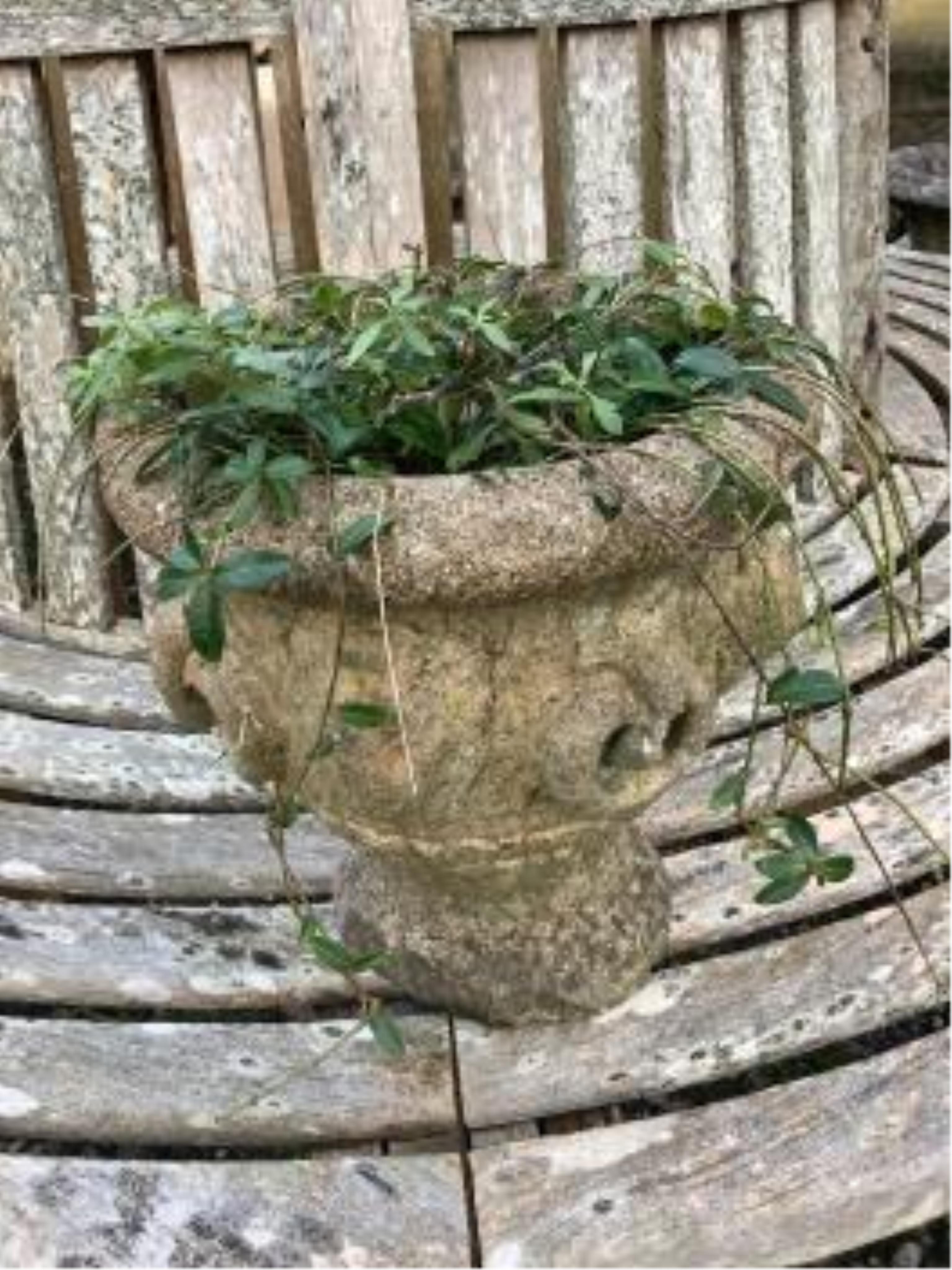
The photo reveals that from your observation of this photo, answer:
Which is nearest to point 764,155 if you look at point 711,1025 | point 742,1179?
point 711,1025

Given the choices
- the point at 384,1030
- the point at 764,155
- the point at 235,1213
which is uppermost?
the point at 764,155

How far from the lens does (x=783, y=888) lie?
1.87 metres

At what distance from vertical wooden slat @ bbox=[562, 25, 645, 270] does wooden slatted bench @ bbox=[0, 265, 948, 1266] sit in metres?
0.87

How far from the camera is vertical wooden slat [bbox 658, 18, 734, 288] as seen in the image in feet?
10.0

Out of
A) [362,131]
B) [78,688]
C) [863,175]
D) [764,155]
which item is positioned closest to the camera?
[362,131]

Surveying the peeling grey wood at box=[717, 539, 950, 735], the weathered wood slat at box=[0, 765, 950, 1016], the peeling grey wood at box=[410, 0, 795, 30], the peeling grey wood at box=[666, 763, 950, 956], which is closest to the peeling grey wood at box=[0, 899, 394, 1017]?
Result: the weathered wood slat at box=[0, 765, 950, 1016]

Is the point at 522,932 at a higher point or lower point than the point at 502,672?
lower

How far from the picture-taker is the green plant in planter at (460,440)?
69.3 inches

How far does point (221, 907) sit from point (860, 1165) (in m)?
0.87

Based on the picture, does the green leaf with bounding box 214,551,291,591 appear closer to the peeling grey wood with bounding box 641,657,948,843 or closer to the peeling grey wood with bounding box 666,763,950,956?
the peeling grey wood with bounding box 666,763,950,956

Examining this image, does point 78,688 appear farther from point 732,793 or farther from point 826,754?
point 732,793

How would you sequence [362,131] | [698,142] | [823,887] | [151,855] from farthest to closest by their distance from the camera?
[698,142]
[362,131]
[151,855]
[823,887]

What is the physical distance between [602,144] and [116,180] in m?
0.74

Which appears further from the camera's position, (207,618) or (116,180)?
(116,180)
